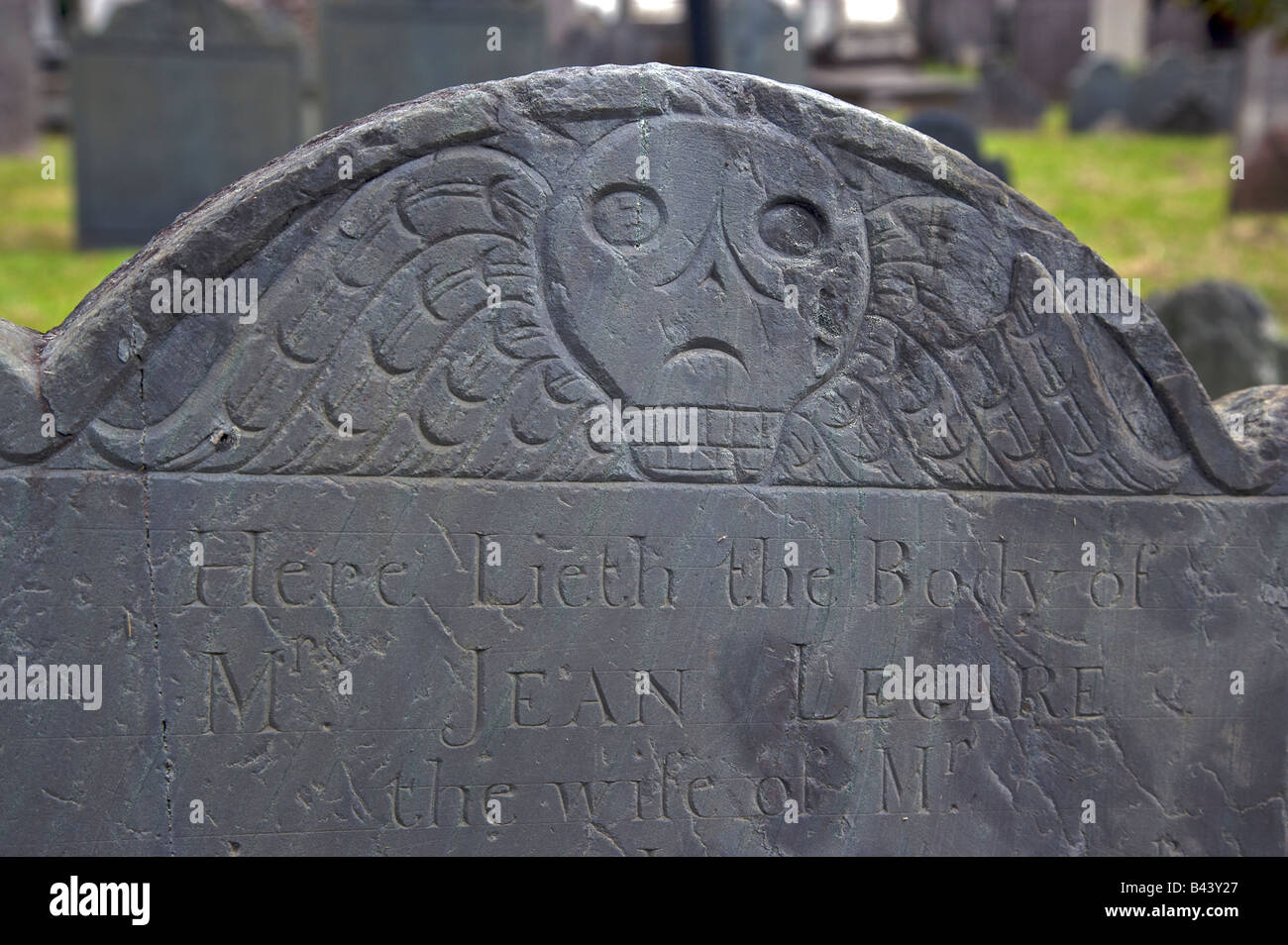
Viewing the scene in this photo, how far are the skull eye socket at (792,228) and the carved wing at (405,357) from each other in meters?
0.50

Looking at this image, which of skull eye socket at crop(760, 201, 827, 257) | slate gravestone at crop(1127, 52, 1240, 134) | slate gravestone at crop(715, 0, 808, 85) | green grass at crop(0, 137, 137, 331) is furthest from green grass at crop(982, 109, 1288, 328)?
green grass at crop(0, 137, 137, 331)

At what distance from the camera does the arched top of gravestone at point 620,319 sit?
2359 mm

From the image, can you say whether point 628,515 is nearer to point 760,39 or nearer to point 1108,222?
point 1108,222

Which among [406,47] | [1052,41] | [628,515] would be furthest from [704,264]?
[1052,41]

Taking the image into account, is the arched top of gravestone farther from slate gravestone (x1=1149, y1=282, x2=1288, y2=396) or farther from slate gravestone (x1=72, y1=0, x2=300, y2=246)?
slate gravestone (x1=72, y1=0, x2=300, y2=246)

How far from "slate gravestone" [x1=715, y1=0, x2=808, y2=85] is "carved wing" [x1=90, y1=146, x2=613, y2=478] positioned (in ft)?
32.6

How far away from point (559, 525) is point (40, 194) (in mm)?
10820

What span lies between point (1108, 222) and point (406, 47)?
20.8 feet

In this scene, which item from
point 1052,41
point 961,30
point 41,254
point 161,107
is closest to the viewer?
point 41,254

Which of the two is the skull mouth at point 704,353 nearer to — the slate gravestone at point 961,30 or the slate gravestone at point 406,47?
the slate gravestone at point 406,47

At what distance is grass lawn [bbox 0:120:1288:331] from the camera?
806 centimetres

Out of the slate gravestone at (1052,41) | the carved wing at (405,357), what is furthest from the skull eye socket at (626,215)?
the slate gravestone at (1052,41)

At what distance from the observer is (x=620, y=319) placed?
2473 millimetres

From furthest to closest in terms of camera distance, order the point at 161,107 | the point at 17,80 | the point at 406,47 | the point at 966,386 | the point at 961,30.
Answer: the point at 961,30 < the point at 17,80 < the point at 406,47 < the point at 161,107 < the point at 966,386
